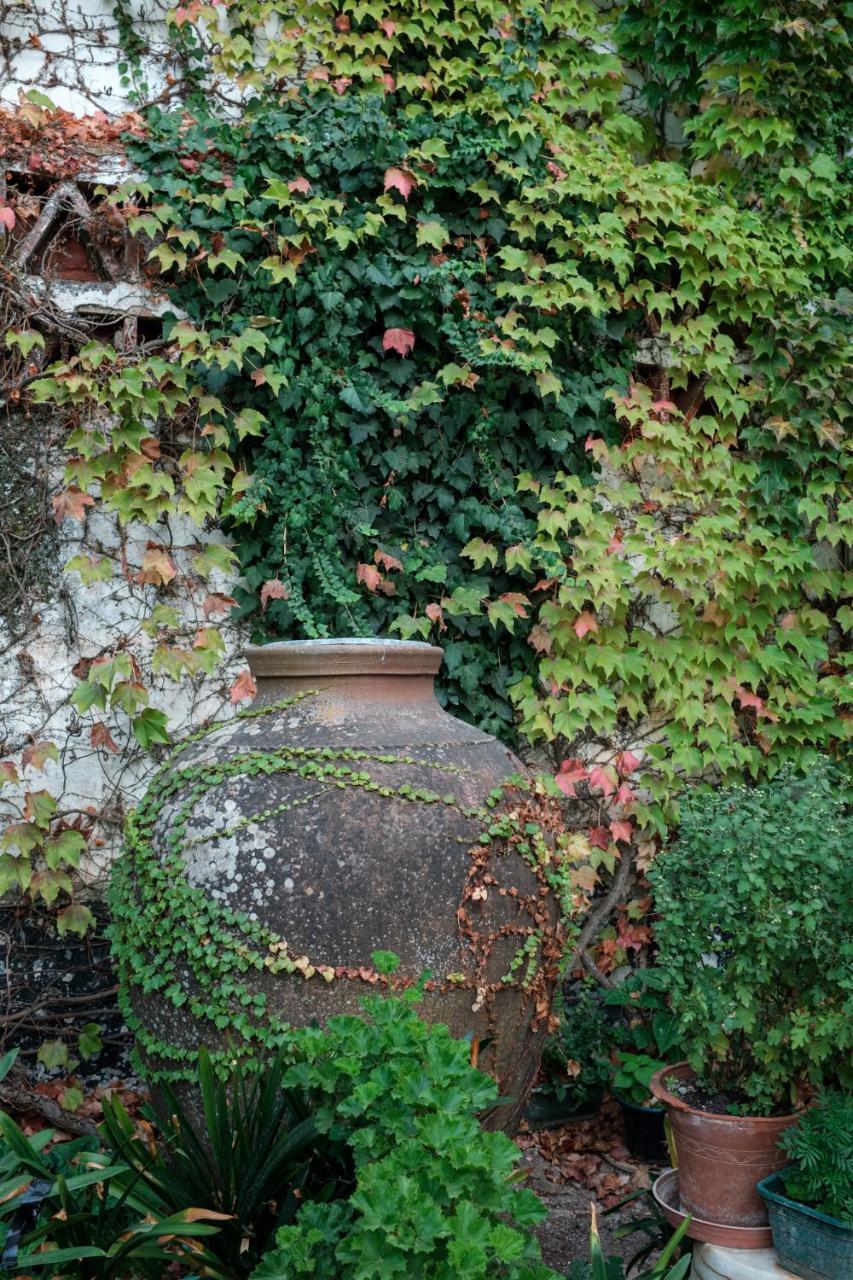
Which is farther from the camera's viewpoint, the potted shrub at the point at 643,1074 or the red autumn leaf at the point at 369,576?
the red autumn leaf at the point at 369,576

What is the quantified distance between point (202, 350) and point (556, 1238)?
324 centimetres

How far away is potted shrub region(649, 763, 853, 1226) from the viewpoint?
8.43 ft

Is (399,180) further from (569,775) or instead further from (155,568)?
(569,775)

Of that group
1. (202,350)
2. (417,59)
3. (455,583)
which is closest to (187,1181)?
(455,583)

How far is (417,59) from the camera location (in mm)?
4570

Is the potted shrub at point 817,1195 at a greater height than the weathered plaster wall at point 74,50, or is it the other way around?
the weathered plaster wall at point 74,50

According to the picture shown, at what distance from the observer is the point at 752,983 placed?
8.77ft

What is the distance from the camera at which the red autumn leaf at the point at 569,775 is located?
14.8 ft

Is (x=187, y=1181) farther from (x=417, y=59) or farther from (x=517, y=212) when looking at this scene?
(x=417, y=59)

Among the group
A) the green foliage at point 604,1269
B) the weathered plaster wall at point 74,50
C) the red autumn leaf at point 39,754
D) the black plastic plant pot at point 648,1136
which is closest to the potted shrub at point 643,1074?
the black plastic plant pot at point 648,1136

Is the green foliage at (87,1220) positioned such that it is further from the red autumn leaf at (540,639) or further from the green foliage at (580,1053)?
the red autumn leaf at (540,639)

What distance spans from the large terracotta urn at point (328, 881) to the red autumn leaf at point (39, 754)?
1.09m

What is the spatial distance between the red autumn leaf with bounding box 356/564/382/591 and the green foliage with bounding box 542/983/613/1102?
1.71m

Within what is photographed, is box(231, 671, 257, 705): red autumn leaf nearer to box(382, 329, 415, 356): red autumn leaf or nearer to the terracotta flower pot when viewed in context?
box(382, 329, 415, 356): red autumn leaf
